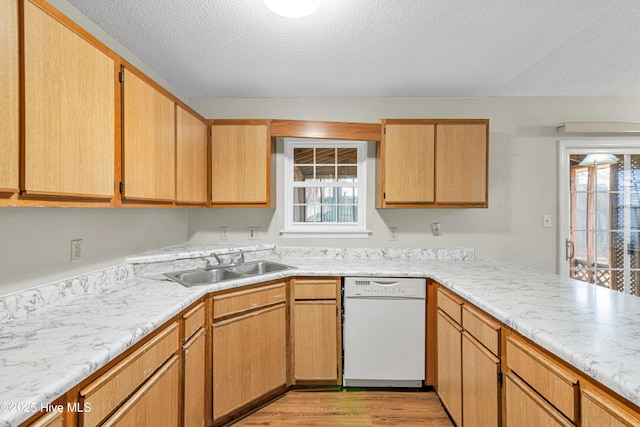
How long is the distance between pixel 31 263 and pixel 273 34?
1781 mm

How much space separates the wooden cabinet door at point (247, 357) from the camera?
185 centimetres

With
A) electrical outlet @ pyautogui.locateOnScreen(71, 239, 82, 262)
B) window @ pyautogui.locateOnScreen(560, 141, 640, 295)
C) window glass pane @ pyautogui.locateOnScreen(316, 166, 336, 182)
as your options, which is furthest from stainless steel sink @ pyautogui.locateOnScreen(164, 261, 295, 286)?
window @ pyautogui.locateOnScreen(560, 141, 640, 295)

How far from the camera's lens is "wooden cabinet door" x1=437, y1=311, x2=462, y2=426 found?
1.81 metres

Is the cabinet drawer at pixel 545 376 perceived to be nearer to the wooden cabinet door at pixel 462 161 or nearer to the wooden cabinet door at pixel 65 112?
the wooden cabinet door at pixel 462 161

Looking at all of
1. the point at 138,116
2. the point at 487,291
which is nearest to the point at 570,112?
the point at 487,291

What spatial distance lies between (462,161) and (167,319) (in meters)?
2.46

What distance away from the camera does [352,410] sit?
207 centimetres

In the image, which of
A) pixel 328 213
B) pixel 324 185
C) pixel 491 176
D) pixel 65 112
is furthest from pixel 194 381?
pixel 491 176

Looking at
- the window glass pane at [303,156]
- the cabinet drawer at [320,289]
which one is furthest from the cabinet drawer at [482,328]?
the window glass pane at [303,156]

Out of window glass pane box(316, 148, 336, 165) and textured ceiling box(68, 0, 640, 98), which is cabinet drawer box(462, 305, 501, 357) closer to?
textured ceiling box(68, 0, 640, 98)

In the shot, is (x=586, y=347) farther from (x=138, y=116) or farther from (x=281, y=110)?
(x=281, y=110)

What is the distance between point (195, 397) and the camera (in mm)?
1663

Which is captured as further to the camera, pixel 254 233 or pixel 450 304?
pixel 254 233

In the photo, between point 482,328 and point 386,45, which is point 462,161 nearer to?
point 386,45
